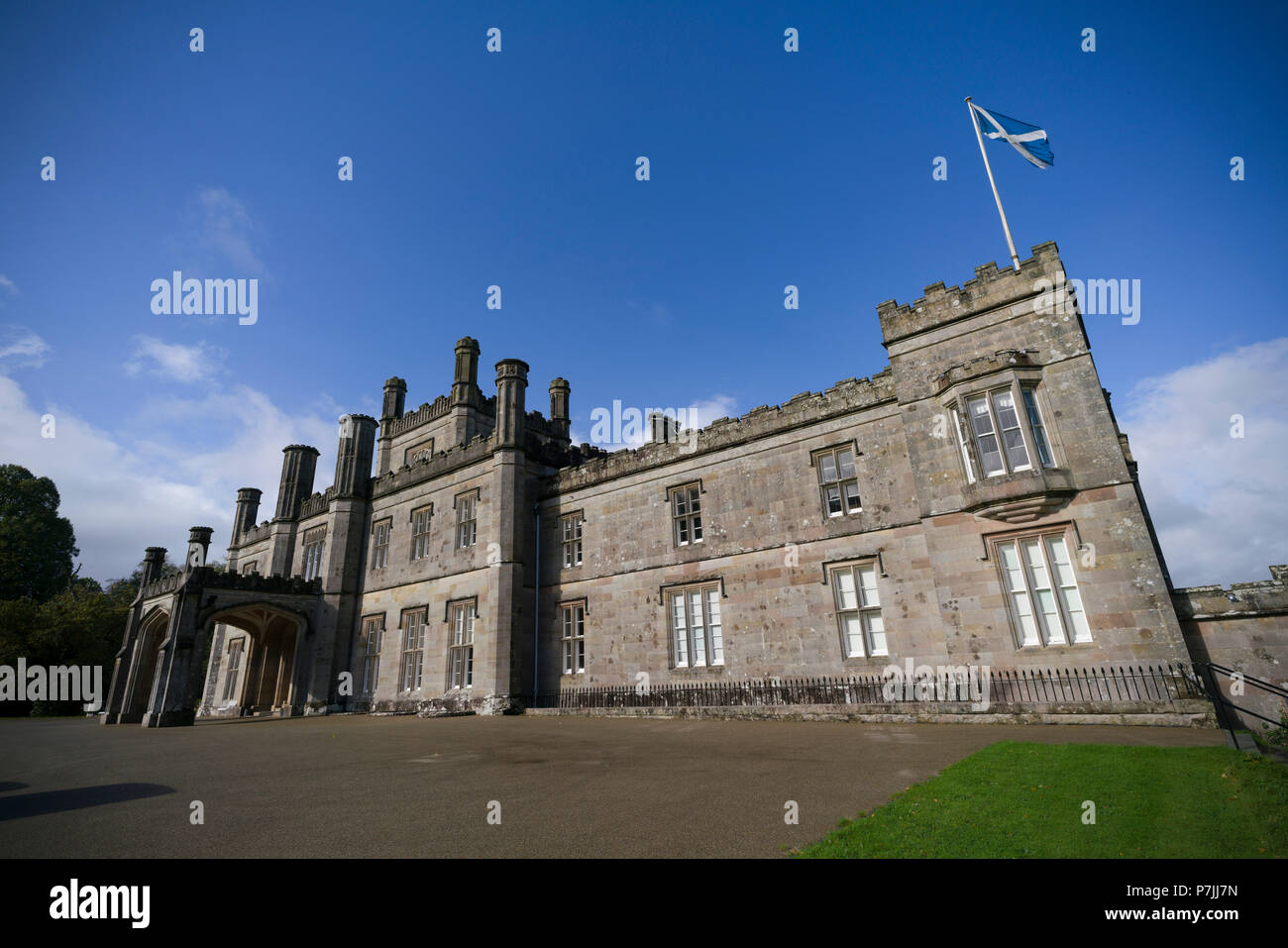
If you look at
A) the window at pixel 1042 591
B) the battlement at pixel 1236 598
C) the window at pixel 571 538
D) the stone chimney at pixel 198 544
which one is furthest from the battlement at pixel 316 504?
the battlement at pixel 1236 598

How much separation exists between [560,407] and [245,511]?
72.0 feet

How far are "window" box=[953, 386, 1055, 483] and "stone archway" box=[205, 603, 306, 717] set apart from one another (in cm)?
2750

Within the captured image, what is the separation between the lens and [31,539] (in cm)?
4206

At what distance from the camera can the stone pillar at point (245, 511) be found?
36.5 meters

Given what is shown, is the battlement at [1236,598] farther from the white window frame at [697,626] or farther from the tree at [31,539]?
the tree at [31,539]

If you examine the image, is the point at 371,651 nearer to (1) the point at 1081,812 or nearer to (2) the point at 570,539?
(2) the point at 570,539

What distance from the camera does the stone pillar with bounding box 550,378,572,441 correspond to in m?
31.2

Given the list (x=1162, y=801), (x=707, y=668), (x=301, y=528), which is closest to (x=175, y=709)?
(x=301, y=528)

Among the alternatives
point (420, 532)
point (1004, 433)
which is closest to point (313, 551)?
point (420, 532)

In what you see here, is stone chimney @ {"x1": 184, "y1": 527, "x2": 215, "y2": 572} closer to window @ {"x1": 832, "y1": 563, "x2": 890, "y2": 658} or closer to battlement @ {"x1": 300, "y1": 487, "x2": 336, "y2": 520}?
battlement @ {"x1": 300, "y1": 487, "x2": 336, "y2": 520}

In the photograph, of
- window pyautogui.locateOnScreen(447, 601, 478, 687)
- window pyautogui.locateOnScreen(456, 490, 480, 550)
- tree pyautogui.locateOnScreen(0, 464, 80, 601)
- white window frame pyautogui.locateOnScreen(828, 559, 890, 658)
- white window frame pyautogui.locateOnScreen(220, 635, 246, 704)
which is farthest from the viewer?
tree pyautogui.locateOnScreen(0, 464, 80, 601)

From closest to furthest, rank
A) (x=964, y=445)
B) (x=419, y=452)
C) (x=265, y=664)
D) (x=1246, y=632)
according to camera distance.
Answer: (x=1246, y=632) < (x=964, y=445) < (x=265, y=664) < (x=419, y=452)

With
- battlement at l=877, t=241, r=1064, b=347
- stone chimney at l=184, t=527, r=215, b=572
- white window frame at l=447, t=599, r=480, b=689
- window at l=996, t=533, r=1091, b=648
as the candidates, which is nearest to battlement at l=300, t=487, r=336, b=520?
stone chimney at l=184, t=527, r=215, b=572
